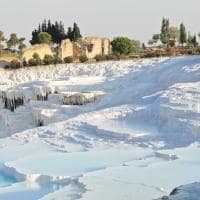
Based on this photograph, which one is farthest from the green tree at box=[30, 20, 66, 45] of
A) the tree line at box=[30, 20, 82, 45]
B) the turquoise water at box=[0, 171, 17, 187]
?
the turquoise water at box=[0, 171, 17, 187]

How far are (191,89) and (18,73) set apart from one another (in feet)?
43.3

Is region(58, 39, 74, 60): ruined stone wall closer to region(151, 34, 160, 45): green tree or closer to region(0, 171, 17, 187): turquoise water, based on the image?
region(151, 34, 160, 45): green tree

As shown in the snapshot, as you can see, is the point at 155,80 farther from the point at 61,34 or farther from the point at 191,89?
the point at 61,34

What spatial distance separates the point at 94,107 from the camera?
59.2 ft

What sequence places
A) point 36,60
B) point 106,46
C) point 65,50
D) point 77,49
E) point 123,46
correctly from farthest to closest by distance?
point 106,46
point 123,46
point 77,49
point 65,50
point 36,60

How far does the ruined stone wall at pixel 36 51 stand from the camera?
30.4m

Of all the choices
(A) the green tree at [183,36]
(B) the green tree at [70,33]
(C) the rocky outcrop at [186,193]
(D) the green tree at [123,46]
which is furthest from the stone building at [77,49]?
(C) the rocky outcrop at [186,193]

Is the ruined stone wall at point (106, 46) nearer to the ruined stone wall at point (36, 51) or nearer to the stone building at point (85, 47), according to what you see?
the stone building at point (85, 47)

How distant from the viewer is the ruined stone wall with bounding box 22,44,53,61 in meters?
30.4

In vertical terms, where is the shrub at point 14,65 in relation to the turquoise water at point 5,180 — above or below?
above

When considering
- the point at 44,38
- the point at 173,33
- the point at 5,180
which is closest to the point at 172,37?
the point at 173,33

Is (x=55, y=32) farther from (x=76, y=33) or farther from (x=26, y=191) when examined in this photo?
(x=26, y=191)

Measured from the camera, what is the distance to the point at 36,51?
101ft

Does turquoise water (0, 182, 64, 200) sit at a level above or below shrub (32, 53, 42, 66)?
below
